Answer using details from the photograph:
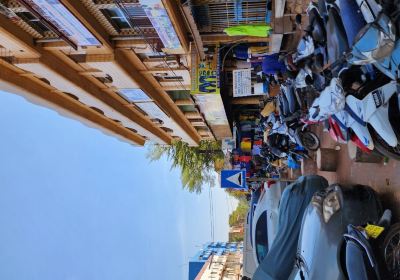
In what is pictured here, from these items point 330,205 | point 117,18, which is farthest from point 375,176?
point 117,18

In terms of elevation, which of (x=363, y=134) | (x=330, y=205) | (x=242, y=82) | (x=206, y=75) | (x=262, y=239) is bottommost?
(x=262, y=239)

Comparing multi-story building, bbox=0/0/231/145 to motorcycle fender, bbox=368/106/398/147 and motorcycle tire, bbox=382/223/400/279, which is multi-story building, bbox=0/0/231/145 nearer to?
motorcycle fender, bbox=368/106/398/147

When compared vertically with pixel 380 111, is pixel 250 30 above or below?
above

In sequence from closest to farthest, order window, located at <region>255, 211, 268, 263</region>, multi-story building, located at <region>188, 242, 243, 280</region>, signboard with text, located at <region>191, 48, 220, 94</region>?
window, located at <region>255, 211, 268, 263</region> < signboard with text, located at <region>191, 48, 220, 94</region> < multi-story building, located at <region>188, 242, 243, 280</region>

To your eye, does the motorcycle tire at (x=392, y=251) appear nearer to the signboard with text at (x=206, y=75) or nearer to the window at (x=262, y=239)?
the window at (x=262, y=239)

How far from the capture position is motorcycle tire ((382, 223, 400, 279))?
12.9 ft

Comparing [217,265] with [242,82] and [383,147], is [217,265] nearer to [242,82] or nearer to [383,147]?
[242,82]

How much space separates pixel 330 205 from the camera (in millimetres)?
4992

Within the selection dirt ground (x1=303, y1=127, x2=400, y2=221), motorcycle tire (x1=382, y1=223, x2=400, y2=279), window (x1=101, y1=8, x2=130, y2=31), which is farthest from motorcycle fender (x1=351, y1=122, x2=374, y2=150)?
window (x1=101, y1=8, x2=130, y2=31)

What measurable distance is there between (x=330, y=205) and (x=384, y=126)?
1267mm

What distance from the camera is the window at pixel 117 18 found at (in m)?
10.6

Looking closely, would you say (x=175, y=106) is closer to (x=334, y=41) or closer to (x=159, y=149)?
(x=159, y=149)

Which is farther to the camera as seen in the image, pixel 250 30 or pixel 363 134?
pixel 250 30

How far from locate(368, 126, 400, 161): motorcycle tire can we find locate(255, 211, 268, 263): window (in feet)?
11.7
